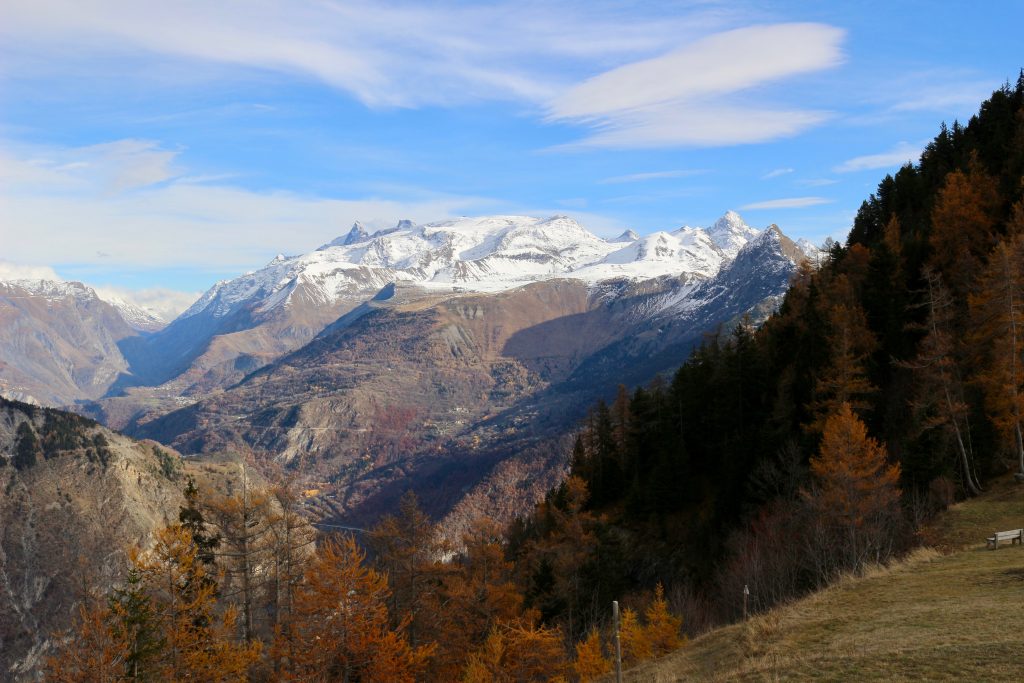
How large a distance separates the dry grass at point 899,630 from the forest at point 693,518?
4971mm

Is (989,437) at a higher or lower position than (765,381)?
lower

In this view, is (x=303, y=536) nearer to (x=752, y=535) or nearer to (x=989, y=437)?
(x=752, y=535)

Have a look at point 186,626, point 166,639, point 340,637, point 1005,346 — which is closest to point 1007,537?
point 1005,346

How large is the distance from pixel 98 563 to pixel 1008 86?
14261 centimetres

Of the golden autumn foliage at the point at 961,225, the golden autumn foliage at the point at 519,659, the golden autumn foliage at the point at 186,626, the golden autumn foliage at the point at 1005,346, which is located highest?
the golden autumn foliage at the point at 961,225

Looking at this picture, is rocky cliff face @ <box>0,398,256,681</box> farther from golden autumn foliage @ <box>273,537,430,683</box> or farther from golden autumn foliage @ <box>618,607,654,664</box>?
golden autumn foliage @ <box>618,607,654,664</box>

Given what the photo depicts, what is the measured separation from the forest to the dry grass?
4971mm

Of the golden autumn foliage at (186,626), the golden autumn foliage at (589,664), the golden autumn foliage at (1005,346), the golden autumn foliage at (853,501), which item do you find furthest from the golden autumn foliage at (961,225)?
the golden autumn foliage at (186,626)

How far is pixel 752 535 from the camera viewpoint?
54.9 meters

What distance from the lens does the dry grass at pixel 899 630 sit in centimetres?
1991

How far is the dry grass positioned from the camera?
1991cm

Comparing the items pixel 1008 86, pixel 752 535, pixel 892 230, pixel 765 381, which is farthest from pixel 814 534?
pixel 1008 86

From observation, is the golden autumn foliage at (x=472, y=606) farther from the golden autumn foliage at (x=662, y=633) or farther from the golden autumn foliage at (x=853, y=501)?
the golden autumn foliage at (x=853, y=501)

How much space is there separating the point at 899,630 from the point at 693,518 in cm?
4680
